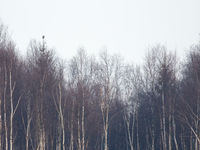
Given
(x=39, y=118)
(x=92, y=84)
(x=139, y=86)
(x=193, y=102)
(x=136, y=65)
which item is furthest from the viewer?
(x=136, y=65)

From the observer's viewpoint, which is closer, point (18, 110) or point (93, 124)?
point (18, 110)

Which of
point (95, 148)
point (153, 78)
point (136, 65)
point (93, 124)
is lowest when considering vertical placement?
point (95, 148)

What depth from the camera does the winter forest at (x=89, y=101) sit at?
2528 cm

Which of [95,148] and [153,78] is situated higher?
[153,78]

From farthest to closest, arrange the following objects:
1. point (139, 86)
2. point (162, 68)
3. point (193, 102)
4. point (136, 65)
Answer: point (136, 65)
point (139, 86)
point (162, 68)
point (193, 102)

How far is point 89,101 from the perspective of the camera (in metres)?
34.3

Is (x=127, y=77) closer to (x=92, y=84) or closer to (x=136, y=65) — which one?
(x=136, y=65)

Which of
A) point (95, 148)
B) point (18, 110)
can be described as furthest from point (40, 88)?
point (95, 148)

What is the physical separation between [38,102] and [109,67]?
43.2 feet

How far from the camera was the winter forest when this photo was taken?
25281mm

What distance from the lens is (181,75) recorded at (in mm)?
36781

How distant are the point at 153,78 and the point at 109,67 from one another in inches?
288

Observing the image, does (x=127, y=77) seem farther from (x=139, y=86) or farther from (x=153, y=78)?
(x=153, y=78)

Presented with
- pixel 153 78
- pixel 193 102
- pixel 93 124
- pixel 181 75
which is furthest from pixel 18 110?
A: pixel 181 75
